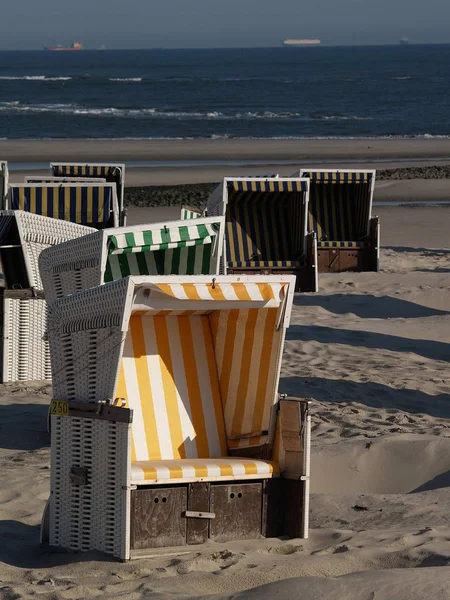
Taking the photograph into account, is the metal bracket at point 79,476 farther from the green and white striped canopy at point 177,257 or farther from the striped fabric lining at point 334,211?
the striped fabric lining at point 334,211

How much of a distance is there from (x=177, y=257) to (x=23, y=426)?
150cm

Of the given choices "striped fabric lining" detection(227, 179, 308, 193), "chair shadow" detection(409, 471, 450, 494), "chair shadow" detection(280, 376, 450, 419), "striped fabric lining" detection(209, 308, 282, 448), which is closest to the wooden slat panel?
"striped fabric lining" detection(209, 308, 282, 448)

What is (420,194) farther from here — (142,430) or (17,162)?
(142,430)

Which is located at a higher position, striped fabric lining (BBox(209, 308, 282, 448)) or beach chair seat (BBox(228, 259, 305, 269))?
striped fabric lining (BBox(209, 308, 282, 448))

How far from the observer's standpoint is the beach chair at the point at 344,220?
13.0m

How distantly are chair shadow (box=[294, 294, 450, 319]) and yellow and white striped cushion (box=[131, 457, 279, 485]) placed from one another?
594 centimetres

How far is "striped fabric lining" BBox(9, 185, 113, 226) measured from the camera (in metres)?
11.6

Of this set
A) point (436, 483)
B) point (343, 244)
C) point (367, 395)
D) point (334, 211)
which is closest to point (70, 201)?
point (343, 244)

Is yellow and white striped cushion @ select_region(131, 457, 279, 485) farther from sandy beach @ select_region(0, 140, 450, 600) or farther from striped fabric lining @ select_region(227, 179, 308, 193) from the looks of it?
striped fabric lining @ select_region(227, 179, 308, 193)

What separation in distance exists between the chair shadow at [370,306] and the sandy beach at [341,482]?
13 millimetres

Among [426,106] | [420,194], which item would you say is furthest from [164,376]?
[426,106]

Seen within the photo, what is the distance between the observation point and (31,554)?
4.73 m

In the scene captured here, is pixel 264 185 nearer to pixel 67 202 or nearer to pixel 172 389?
pixel 67 202

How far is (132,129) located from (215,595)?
38969mm
